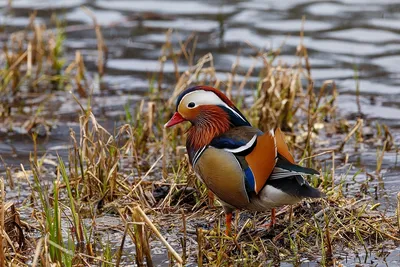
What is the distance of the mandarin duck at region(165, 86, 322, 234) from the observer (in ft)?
15.0

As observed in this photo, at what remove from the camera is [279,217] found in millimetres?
5148

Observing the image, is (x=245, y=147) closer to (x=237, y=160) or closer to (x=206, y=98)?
(x=237, y=160)

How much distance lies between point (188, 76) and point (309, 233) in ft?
9.45

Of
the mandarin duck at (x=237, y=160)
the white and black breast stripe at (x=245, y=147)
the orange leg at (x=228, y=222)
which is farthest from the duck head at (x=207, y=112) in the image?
the orange leg at (x=228, y=222)

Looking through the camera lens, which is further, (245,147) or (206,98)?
(206,98)

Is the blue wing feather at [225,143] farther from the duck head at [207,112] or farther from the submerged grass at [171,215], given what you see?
the submerged grass at [171,215]

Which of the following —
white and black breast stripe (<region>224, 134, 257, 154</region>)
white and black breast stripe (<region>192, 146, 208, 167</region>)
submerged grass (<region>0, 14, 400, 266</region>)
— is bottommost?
submerged grass (<region>0, 14, 400, 266</region>)

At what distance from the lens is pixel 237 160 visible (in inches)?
183

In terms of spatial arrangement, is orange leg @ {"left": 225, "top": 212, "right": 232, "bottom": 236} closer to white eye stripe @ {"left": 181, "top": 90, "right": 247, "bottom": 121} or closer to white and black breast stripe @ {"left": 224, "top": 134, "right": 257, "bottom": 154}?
white and black breast stripe @ {"left": 224, "top": 134, "right": 257, "bottom": 154}

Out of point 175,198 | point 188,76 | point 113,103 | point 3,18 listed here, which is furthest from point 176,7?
point 175,198

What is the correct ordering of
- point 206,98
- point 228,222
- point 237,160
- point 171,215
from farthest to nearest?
point 171,215, point 206,98, point 228,222, point 237,160

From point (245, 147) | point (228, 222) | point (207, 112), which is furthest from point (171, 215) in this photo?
point (245, 147)

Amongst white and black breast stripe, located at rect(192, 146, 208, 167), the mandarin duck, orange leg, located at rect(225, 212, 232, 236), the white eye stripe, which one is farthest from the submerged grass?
the white eye stripe

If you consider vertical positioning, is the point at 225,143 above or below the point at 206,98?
below
